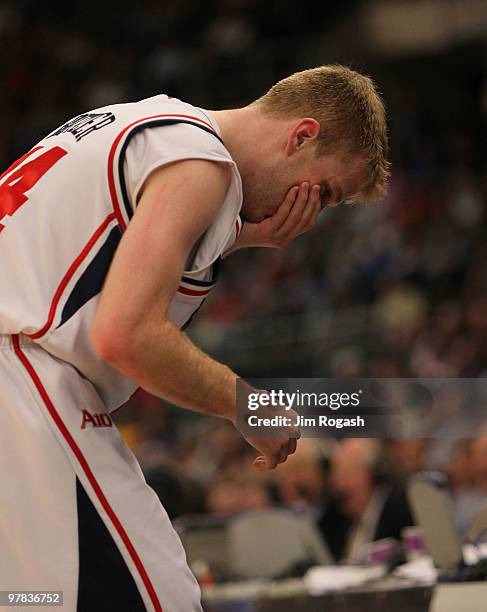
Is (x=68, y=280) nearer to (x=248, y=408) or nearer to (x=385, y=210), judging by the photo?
(x=248, y=408)

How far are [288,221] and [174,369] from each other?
20.8 inches

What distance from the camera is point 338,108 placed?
2.42 meters

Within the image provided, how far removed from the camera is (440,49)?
44.0 feet

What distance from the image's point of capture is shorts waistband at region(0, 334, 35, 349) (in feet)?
7.75

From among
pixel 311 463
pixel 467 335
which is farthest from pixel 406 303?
pixel 311 463

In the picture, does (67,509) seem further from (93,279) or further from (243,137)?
(243,137)

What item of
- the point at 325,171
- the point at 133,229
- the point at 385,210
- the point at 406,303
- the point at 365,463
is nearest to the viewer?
the point at 133,229

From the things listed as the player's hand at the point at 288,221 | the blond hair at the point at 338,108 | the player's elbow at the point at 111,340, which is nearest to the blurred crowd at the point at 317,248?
the player's hand at the point at 288,221

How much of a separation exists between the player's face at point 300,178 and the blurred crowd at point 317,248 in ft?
7.25

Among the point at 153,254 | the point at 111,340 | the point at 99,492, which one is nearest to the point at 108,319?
the point at 111,340

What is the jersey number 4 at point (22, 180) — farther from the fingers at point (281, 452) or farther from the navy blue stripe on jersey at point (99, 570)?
the fingers at point (281, 452)

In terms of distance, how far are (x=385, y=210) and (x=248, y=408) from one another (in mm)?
9419

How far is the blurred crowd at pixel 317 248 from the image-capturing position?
6449mm

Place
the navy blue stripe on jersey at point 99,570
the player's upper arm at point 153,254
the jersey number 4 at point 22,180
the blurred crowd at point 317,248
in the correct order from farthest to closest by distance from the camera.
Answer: the blurred crowd at point 317,248 < the jersey number 4 at point 22,180 < the navy blue stripe on jersey at point 99,570 < the player's upper arm at point 153,254
